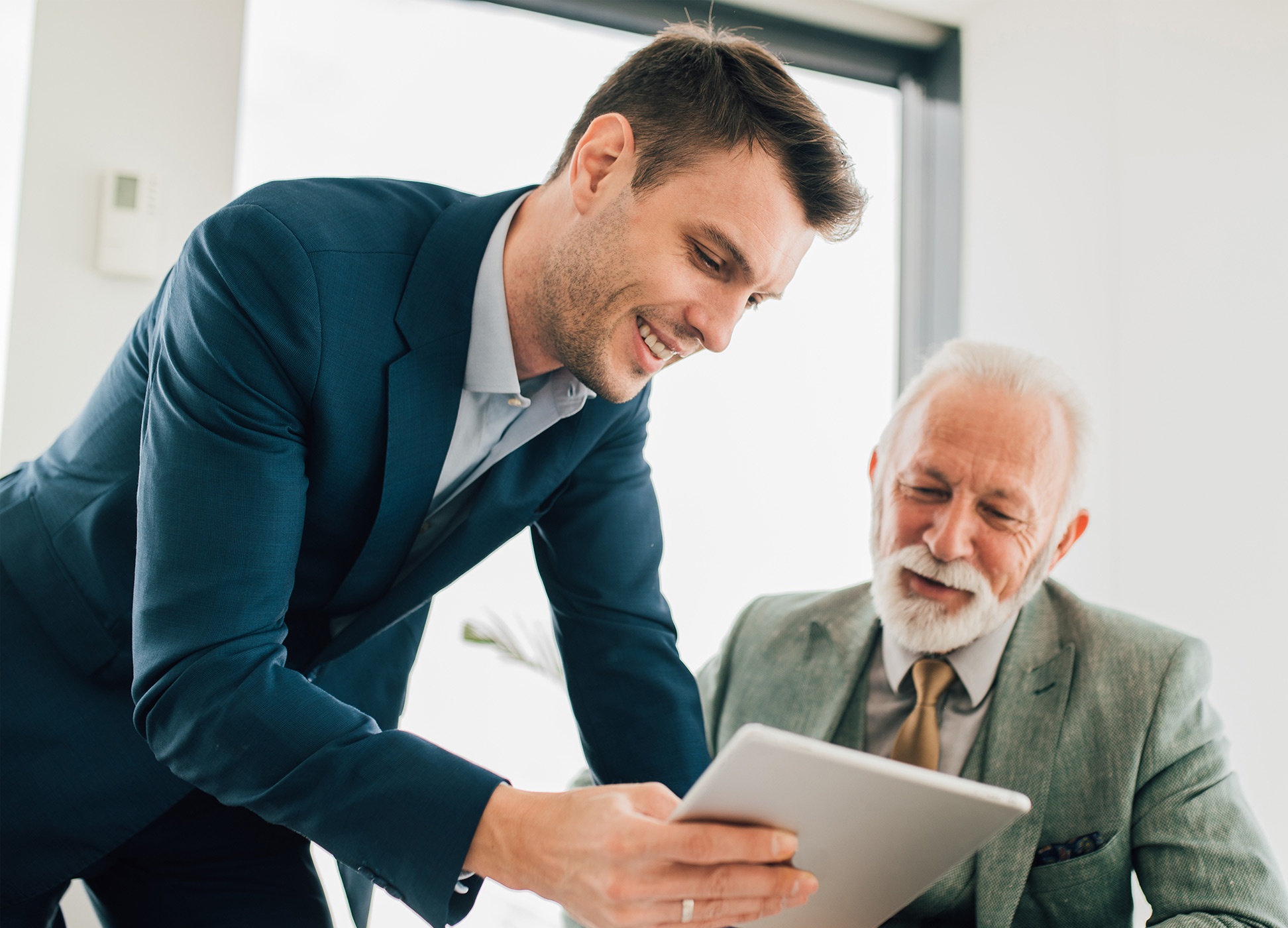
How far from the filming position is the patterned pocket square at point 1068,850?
129cm

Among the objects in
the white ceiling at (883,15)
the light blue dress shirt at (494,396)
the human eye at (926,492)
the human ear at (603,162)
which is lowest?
the human eye at (926,492)

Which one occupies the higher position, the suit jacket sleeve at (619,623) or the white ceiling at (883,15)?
the white ceiling at (883,15)

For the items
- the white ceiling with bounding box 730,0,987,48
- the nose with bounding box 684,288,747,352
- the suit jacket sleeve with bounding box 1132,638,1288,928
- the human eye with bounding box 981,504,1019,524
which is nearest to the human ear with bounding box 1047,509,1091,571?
the human eye with bounding box 981,504,1019,524

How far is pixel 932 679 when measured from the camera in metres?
1.52

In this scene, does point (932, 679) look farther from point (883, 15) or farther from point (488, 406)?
point (883, 15)

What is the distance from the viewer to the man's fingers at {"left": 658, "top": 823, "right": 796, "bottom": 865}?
774 millimetres

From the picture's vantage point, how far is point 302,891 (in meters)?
1.31

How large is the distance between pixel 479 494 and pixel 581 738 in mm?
454

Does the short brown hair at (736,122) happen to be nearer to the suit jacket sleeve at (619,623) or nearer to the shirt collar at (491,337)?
the shirt collar at (491,337)

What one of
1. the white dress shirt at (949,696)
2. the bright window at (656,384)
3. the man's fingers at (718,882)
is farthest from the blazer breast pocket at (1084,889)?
the bright window at (656,384)

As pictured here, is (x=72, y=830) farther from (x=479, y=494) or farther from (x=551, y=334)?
(x=551, y=334)

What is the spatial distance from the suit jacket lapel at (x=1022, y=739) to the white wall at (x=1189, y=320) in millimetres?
1173

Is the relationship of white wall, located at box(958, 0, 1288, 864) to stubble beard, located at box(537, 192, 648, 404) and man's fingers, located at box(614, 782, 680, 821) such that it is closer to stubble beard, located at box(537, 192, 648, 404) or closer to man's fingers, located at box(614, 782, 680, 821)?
stubble beard, located at box(537, 192, 648, 404)

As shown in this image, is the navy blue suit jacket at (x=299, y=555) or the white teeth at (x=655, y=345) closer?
the navy blue suit jacket at (x=299, y=555)
